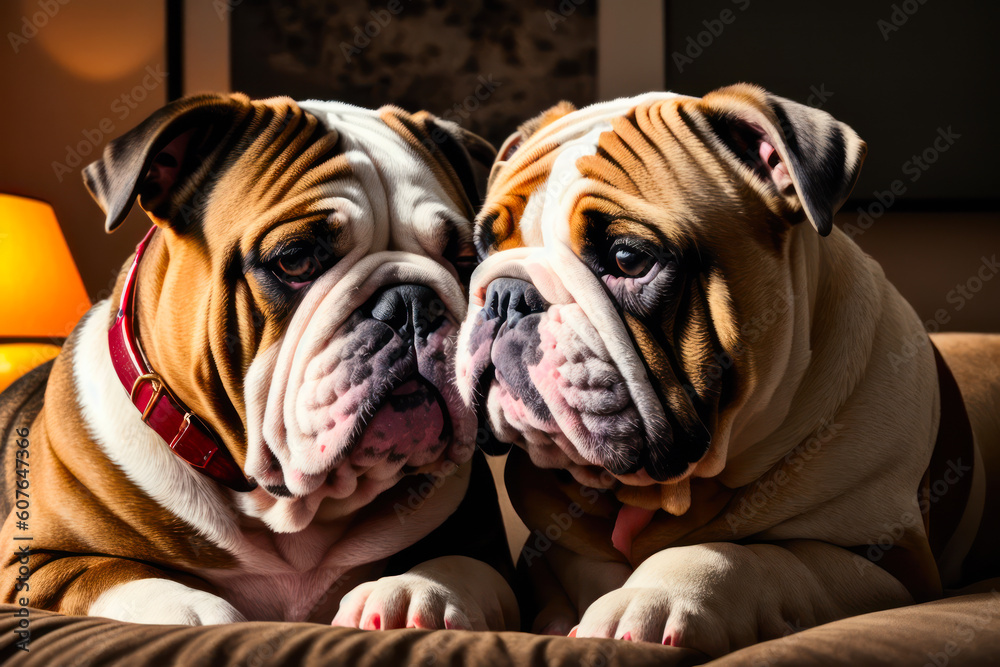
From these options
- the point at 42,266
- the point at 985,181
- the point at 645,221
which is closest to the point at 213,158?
the point at 645,221

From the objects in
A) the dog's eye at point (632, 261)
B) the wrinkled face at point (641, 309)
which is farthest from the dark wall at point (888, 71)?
the dog's eye at point (632, 261)

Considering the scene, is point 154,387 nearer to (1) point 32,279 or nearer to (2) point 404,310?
(2) point 404,310

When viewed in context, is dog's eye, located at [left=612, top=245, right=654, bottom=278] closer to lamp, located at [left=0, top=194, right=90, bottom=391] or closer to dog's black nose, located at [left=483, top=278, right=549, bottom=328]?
dog's black nose, located at [left=483, top=278, right=549, bottom=328]

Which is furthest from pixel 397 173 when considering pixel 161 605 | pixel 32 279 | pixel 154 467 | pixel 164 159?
pixel 32 279

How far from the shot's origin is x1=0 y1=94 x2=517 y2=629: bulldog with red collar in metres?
0.91

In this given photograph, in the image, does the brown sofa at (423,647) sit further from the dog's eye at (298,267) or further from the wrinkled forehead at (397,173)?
the wrinkled forehead at (397,173)

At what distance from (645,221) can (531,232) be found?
6.7 inches

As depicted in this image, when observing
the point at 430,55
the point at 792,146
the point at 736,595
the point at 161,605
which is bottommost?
the point at 161,605

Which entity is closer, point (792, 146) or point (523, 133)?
point (792, 146)

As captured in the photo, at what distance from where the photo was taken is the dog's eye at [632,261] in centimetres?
91

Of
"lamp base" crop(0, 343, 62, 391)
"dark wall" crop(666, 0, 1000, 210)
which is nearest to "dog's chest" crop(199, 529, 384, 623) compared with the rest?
"lamp base" crop(0, 343, 62, 391)

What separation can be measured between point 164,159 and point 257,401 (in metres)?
0.36

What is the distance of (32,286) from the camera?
197cm

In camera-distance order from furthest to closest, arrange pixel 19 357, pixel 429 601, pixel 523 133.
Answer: pixel 19 357
pixel 523 133
pixel 429 601
